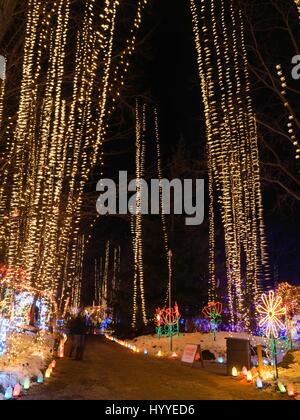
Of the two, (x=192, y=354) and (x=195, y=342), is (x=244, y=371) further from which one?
(x=195, y=342)

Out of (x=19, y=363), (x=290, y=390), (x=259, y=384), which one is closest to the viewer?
(x=290, y=390)

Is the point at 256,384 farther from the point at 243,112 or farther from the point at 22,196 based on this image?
the point at 243,112

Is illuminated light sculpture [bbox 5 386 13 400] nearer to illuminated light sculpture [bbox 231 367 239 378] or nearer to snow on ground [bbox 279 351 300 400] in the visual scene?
snow on ground [bbox 279 351 300 400]

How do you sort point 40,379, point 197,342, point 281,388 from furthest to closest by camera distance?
1. point 197,342
2. point 40,379
3. point 281,388

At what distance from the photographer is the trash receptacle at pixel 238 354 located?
40.1ft

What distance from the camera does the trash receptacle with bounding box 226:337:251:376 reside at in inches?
481

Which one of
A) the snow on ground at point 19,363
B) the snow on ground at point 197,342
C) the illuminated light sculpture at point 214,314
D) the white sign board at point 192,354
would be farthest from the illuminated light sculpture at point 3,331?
the illuminated light sculpture at point 214,314

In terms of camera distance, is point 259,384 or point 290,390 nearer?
point 290,390

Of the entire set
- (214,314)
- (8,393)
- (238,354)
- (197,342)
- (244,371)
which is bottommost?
(8,393)

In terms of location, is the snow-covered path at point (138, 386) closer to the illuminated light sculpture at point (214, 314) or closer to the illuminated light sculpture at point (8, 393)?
the illuminated light sculpture at point (8, 393)

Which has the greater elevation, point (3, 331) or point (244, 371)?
point (3, 331)

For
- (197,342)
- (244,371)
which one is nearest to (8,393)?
(244,371)

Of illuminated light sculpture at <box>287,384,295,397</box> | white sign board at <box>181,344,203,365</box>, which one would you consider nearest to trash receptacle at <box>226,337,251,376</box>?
white sign board at <box>181,344,203,365</box>

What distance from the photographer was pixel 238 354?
1233 cm
